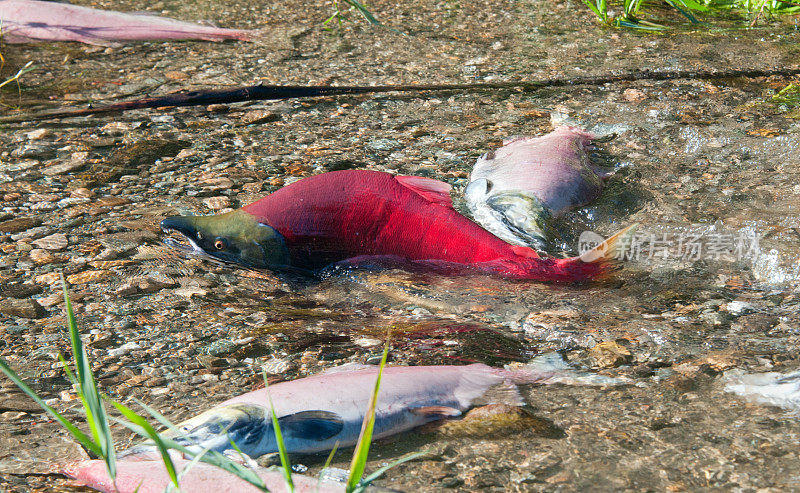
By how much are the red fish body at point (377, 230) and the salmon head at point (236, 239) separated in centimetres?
3

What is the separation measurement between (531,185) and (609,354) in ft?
3.37

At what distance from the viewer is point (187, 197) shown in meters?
3.78

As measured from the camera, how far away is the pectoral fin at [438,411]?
238cm

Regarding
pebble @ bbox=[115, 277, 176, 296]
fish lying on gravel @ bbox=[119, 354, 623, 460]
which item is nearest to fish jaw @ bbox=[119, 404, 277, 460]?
fish lying on gravel @ bbox=[119, 354, 623, 460]

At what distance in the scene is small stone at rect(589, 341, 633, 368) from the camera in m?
2.63

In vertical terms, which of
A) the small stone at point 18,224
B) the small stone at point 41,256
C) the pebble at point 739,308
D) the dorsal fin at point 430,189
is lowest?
the small stone at point 41,256

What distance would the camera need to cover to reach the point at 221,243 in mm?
3021

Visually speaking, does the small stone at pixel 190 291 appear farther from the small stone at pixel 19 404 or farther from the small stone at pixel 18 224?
the small stone at pixel 18 224

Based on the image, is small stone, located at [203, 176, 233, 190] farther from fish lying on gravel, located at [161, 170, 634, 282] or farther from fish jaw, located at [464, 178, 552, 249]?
fish jaw, located at [464, 178, 552, 249]

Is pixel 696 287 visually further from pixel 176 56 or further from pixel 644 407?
pixel 176 56

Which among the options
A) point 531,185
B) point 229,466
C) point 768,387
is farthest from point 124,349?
point 768,387

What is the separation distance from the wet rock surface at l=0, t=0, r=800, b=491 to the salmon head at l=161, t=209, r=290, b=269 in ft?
0.30

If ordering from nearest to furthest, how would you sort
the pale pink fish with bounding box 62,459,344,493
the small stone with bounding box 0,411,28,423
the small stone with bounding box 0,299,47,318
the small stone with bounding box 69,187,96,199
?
1. the pale pink fish with bounding box 62,459,344,493
2. the small stone with bounding box 0,411,28,423
3. the small stone with bounding box 0,299,47,318
4. the small stone with bounding box 69,187,96,199

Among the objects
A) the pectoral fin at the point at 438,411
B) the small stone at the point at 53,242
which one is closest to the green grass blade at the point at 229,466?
the pectoral fin at the point at 438,411
